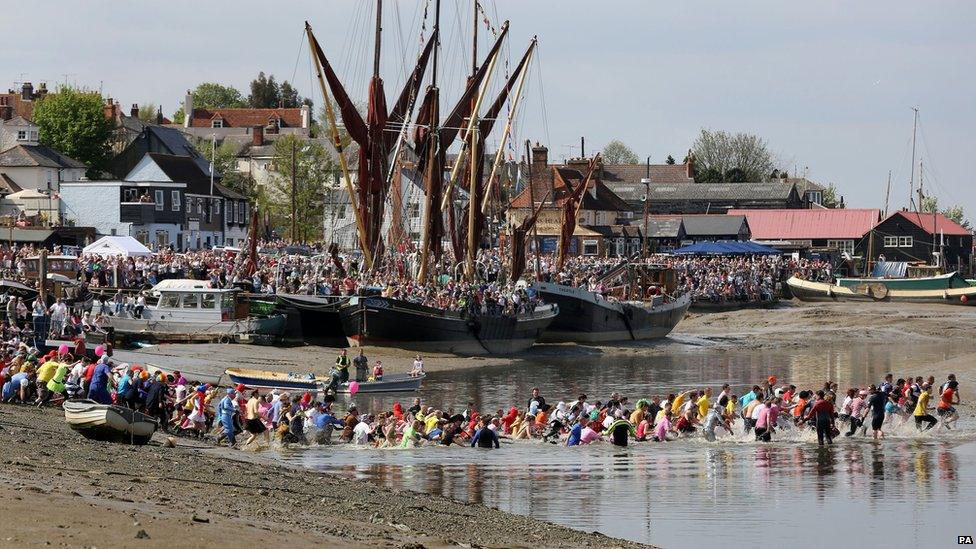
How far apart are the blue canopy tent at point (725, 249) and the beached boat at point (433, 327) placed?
39.3 meters

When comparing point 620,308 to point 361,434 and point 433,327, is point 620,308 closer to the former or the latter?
point 433,327

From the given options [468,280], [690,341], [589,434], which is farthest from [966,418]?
Answer: [690,341]

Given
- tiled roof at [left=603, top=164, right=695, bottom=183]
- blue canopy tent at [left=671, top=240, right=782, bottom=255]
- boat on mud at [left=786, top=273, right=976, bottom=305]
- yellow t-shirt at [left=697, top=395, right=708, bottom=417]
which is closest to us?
yellow t-shirt at [left=697, top=395, right=708, bottom=417]

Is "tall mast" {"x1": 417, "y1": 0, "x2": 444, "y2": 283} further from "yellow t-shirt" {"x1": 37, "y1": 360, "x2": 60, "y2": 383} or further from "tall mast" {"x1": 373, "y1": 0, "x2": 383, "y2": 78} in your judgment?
"yellow t-shirt" {"x1": 37, "y1": 360, "x2": 60, "y2": 383}

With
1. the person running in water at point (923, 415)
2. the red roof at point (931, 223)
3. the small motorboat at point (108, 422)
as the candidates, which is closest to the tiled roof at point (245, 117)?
the red roof at point (931, 223)

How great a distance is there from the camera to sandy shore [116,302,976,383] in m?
48.4

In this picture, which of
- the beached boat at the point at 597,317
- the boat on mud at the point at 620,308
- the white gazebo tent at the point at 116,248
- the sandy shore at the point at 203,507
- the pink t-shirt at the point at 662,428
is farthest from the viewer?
the boat on mud at the point at 620,308

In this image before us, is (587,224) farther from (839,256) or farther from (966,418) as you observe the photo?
(966,418)

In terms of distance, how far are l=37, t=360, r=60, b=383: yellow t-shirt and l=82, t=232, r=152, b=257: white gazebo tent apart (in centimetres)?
2837

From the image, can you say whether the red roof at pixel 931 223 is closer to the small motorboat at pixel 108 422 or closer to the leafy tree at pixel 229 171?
the leafy tree at pixel 229 171

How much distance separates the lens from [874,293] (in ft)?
299

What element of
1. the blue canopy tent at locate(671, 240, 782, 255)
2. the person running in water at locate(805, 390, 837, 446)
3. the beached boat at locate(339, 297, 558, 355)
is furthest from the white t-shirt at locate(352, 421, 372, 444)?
the blue canopy tent at locate(671, 240, 782, 255)

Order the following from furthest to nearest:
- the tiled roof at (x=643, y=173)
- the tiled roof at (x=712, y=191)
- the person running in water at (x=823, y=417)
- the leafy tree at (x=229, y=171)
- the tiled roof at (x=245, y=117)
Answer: the tiled roof at (x=245, y=117) → the tiled roof at (x=643, y=173) → the tiled roof at (x=712, y=191) → the leafy tree at (x=229, y=171) → the person running in water at (x=823, y=417)

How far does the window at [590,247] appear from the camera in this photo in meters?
105
